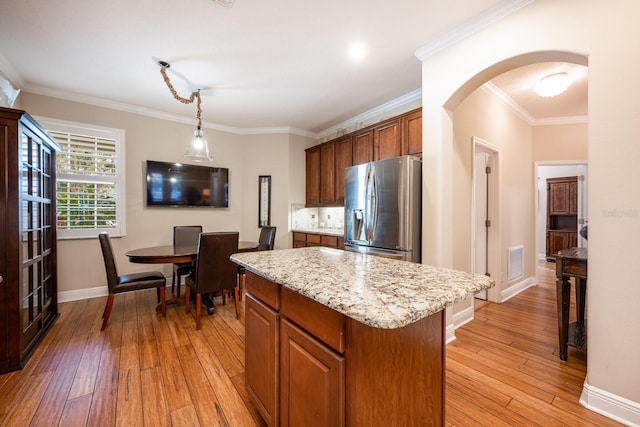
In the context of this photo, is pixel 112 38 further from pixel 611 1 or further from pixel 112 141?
pixel 611 1

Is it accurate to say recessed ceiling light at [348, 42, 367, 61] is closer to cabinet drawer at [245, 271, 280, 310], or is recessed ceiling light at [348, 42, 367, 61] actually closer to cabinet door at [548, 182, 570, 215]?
cabinet drawer at [245, 271, 280, 310]

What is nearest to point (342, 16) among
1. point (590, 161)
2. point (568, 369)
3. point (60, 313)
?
point (590, 161)

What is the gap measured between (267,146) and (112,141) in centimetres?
230

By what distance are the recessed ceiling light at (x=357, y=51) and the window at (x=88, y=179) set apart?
3.42m

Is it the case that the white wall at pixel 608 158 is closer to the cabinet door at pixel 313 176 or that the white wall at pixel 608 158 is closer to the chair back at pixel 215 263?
the chair back at pixel 215 263

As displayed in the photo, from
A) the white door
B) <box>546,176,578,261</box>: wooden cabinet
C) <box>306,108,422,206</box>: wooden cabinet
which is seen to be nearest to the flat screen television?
<box>306,108,422,206</box>: wooden cabinet

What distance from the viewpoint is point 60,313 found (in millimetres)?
3104

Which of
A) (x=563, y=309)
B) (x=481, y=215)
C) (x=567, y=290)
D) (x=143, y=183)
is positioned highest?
(x=143, y=183)

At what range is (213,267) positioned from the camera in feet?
A: 9.30

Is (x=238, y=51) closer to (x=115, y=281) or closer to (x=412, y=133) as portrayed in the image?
(x=412, y=133)

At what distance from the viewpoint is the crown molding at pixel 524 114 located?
332cm

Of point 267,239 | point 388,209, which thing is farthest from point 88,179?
point 388,209

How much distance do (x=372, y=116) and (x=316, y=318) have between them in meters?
3.73

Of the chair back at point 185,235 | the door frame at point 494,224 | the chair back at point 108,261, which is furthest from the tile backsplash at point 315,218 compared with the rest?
the chair back at point 108,261
